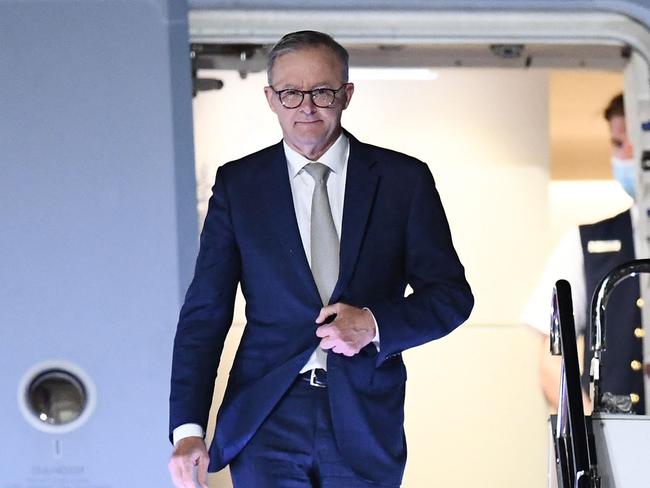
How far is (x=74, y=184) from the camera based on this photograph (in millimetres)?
4891

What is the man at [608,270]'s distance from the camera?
5.50 m

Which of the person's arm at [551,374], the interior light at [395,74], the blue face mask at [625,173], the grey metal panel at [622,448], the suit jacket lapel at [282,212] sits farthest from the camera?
the interior light at [395,74]

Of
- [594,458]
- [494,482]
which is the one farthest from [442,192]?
[594,458]

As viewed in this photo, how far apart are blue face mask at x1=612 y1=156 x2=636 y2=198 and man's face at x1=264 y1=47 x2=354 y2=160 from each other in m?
2.76

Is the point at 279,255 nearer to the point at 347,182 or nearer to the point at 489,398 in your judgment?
the point at 347,182

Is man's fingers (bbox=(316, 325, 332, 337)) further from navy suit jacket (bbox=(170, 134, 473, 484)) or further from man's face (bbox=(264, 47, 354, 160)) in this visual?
man's face (bbox=(264, 47, 354, 160))

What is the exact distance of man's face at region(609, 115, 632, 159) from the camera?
5730mm

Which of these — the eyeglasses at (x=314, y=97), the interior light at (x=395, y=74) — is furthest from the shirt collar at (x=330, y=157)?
the interior light at (x=395, y=74)

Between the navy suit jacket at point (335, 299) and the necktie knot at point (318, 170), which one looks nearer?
the navy suit jacket at point (335, 299)

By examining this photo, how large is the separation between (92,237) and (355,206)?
6.35 ft

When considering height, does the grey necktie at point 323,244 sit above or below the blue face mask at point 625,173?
below

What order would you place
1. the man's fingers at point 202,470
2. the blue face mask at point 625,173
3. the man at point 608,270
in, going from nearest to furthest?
the man's fingers at point 202,470, the man at point 608,270, the blue face mask at point 625,173

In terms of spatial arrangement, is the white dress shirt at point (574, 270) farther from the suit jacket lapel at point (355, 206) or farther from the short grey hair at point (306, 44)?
the short grey hair at point (306, 44)

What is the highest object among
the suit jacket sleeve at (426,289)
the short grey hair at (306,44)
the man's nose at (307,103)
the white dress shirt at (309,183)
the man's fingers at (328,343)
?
the short grey hair at (306,44)
